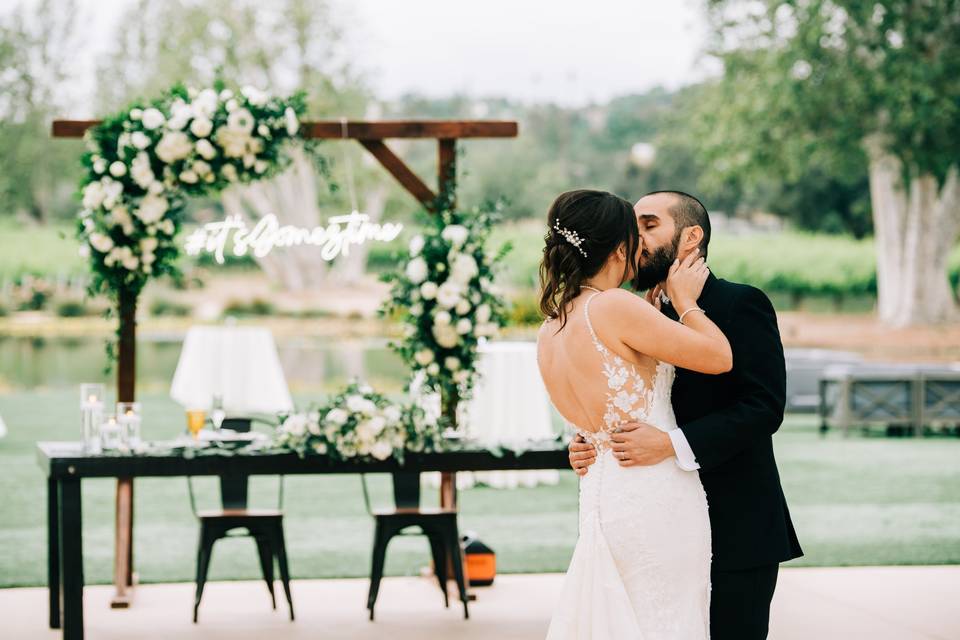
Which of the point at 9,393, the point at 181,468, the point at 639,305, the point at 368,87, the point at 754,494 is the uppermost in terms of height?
the point at 368,87

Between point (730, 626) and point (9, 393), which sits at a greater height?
point (730, 626)

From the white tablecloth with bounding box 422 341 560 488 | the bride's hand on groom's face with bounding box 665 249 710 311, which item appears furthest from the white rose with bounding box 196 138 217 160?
the bride's hand on groom's face with bounding box 665 249 710 311

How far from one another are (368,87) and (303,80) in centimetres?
123

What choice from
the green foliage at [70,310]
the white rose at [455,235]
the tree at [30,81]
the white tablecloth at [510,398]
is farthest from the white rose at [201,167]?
the tree at [30,81]

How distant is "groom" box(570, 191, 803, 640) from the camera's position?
3.07m

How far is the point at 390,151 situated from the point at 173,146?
108cm

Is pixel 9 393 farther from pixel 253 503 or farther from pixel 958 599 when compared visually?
pixel 958 599

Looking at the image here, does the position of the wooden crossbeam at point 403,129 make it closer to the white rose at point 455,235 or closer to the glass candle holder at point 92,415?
the white rose at point 455,235

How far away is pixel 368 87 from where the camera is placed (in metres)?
24.0

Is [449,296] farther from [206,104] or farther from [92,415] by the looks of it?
[92,415]

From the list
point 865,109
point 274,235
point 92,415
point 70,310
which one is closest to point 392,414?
point 92,415

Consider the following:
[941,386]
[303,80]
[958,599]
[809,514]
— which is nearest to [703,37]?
[303,80]

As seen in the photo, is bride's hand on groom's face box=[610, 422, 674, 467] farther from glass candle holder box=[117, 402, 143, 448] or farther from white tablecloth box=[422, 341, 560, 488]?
white tablecloth box=[422, 341, 560, 488]

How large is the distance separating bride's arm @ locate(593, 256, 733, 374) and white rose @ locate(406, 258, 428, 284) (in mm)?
3309
